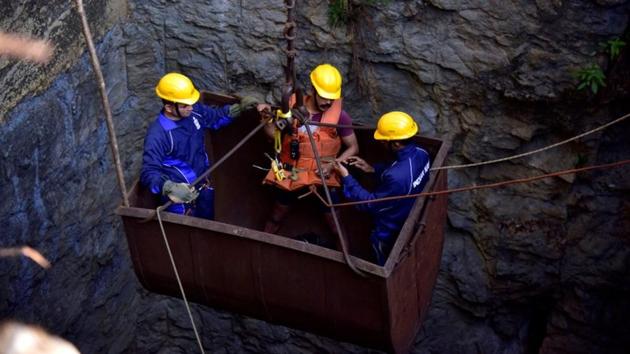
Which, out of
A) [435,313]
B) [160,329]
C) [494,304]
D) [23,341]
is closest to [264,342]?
[160,329]

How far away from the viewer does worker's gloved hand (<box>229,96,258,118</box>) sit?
664 centimetres

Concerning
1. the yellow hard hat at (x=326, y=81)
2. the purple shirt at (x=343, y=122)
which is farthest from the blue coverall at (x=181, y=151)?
the yellow hard hat at (x=326, y=81)

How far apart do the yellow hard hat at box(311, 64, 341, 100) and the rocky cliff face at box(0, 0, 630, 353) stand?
1.84 m

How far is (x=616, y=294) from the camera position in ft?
29.0

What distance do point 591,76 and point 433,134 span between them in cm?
158

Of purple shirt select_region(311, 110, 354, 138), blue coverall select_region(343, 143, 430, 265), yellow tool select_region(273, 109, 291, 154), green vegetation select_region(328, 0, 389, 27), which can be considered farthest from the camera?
green vegetation select_region(328, 0, 389, 27)

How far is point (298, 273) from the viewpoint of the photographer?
571 centimetres

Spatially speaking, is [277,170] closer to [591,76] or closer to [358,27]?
[358,27]

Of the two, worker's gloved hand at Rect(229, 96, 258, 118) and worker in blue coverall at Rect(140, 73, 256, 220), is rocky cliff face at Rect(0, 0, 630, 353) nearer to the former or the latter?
worker in blue coverall at Rect(140, 73, 256, 220)

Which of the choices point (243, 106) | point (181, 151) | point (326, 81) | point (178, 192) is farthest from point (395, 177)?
point (181, 151)

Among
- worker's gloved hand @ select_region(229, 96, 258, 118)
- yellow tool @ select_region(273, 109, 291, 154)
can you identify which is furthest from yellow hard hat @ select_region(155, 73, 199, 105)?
yellow tool @ select_region(273, 109, 291, 154)

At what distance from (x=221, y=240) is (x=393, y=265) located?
1.19 m

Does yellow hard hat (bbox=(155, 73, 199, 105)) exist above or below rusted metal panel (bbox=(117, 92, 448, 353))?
above

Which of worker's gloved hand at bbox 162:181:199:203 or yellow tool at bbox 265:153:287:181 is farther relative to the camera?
yellow tool at bbox 265:153:287:181
